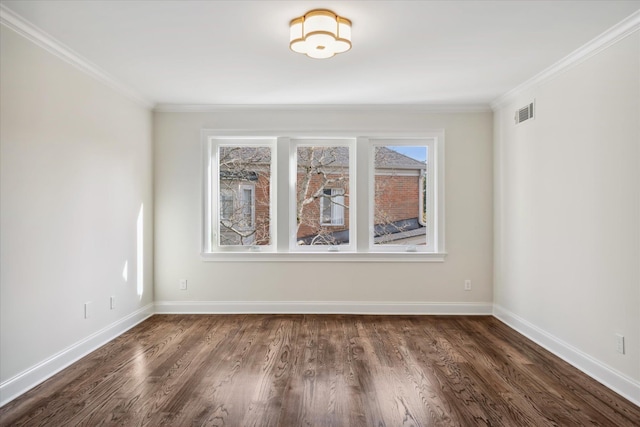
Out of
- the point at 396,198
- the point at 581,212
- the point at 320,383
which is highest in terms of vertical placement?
the point at 396,198

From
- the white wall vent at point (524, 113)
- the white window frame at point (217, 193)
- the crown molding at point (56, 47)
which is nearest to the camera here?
the crown molding at point (56, 47)

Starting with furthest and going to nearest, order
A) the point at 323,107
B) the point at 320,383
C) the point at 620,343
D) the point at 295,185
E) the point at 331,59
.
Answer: the point at 295,185 → the point at 323,107 → the point at 331,59 → the point at 320,383 → the point at 620,343

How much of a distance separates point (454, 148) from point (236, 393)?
11.2 ft

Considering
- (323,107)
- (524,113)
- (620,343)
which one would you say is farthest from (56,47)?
(620,343)

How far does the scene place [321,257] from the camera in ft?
14.4

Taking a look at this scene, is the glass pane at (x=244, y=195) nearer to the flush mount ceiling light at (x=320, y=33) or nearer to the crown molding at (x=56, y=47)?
the crown molding at (x=56, y=47)

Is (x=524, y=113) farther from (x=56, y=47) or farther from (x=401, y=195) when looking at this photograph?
(x=56, y=47)

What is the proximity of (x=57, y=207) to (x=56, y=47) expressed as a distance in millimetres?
1164

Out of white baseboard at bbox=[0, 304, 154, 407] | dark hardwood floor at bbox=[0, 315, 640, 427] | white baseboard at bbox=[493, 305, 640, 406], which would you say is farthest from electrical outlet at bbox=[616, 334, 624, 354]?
white baseboard at bbox=[0, 304, 154, 407]

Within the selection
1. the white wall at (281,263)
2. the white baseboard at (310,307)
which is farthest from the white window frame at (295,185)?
the white baseboard at (310,307)

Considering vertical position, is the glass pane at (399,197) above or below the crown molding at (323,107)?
below

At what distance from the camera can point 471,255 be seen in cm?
438

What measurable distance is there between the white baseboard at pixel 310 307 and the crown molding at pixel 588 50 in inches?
94.8

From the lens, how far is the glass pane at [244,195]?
179 inches
